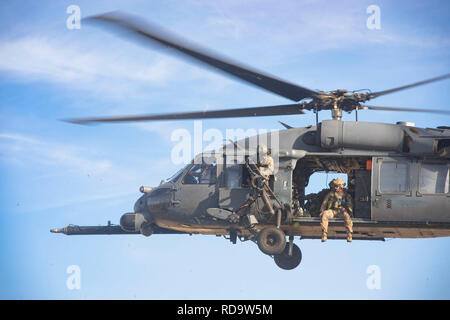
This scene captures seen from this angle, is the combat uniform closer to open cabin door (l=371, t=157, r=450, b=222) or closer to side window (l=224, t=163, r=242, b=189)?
side window (l=224, t=163, r=242, b=189)

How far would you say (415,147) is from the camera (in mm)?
20438

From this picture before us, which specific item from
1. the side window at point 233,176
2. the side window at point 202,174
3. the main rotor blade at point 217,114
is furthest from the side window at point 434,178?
the side window at point 202,174

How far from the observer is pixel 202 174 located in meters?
21.9

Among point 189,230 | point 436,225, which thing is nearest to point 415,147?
point 436,225

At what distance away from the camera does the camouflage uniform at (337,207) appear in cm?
2061

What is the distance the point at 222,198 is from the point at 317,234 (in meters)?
3.08

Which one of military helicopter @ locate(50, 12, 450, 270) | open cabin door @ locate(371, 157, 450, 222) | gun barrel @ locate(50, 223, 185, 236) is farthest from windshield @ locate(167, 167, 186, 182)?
open cabin door @ locate(371, 157, 450, 222)

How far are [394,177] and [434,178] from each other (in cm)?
105

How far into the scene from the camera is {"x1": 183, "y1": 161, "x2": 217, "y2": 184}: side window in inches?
855

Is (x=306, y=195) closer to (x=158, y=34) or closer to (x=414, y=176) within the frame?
(x=414, y=176)

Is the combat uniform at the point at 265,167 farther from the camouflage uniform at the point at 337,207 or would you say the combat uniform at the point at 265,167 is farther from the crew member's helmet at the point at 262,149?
the camouflage uniform at the point at 337,207

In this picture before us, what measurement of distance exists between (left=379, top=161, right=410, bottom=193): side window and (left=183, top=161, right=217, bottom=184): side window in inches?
185

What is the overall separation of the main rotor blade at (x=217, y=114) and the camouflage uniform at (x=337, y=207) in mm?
2382

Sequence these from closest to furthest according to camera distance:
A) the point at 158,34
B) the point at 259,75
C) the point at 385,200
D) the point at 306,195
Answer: the point at 158,34 < the point at 259,75 < the point at 385,200 < the point at 306,195
